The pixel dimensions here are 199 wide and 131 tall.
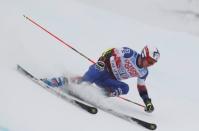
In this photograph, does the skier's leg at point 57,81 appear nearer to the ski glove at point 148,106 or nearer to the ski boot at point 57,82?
the ski boot at point 57,82

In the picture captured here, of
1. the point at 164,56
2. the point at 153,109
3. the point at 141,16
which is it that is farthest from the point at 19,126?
the point at 141,16

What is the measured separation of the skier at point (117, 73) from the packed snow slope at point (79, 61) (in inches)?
5.8

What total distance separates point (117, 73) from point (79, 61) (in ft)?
3.12

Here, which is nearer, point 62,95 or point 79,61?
point 62,95

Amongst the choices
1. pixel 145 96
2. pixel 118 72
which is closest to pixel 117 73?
pixel 118 72

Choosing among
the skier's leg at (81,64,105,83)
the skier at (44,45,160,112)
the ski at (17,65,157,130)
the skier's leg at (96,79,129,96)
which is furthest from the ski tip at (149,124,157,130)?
the skier's leg at (81,64,105,83)

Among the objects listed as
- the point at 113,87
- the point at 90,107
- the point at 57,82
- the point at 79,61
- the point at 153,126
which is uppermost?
the point at 79,61

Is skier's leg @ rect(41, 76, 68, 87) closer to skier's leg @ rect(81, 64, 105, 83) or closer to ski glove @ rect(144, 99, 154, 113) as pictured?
skier's leg @ rect(81, 64, 105, 83)

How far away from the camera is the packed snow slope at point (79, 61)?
422 cm

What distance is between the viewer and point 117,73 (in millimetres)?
→ 4777

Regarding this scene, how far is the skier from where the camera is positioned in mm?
4723

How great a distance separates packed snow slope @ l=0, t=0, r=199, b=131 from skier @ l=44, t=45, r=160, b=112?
147 mm

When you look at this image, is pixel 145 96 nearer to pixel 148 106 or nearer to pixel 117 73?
pixel 148 106

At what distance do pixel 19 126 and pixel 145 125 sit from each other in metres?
1.08
